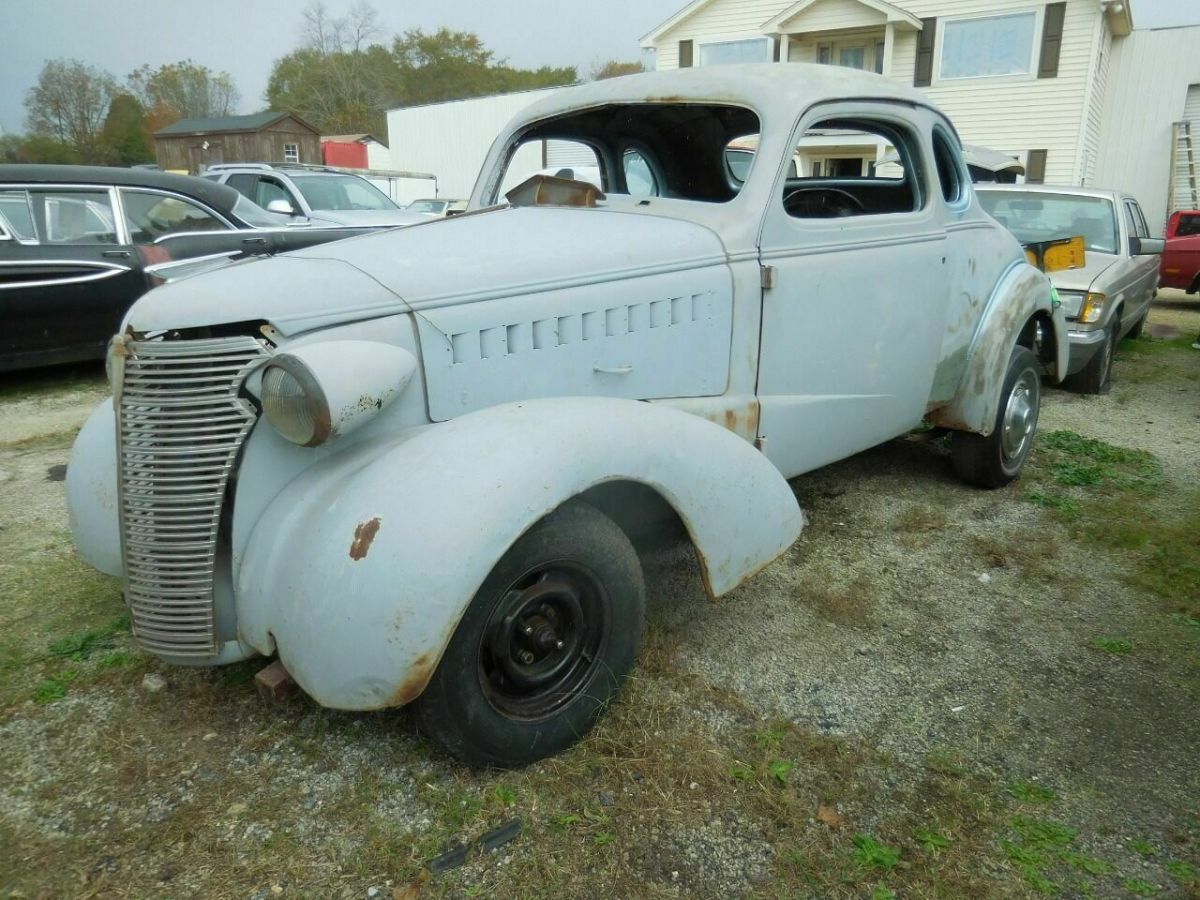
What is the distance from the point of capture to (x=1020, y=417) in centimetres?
434

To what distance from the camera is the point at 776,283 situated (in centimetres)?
303

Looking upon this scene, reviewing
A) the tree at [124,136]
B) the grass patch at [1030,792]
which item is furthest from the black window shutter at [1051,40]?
the tree at [124,136]

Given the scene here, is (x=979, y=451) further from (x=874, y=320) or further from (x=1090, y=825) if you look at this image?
(x=1090, y=825)

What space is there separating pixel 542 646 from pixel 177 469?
1.03 m

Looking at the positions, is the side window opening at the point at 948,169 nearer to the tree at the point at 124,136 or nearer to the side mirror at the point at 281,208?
the side mirror at the point at 281,208

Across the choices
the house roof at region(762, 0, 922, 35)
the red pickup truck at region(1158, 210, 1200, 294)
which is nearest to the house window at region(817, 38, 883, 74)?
the house roof at region(762, 0, 922, 35)

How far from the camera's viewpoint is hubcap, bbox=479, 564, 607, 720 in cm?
215

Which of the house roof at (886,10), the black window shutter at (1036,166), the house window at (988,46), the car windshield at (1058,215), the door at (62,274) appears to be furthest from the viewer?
the house roof at (886,10)

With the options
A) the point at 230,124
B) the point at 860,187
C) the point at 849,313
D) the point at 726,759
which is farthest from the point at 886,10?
the point at 230,124

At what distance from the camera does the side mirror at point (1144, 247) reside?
704 cm

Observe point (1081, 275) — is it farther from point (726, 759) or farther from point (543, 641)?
point (543, 641)

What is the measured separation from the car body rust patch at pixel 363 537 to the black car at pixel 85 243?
5.45 metres

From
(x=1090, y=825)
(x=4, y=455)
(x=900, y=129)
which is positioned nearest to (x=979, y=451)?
(x=900, y=129)

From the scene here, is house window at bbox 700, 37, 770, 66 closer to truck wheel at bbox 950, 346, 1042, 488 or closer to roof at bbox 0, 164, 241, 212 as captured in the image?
roof at bbox 0, 164, 241, 212
